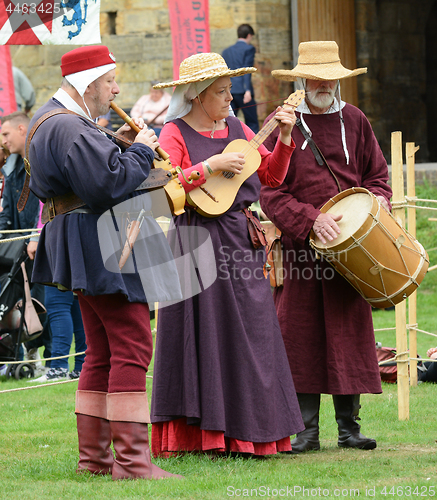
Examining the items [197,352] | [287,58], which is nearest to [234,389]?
[197,352]

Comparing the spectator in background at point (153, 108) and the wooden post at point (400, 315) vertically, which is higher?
the spectator in background at point (153, 108)

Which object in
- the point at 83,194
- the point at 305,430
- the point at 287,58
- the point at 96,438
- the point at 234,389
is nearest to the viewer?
the point at 83,194

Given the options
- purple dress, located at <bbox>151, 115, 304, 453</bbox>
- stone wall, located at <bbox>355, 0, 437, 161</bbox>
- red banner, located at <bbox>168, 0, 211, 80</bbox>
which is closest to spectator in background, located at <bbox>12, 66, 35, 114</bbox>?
red banner, located at <bbox>168, 0, 211, 80</bbox>

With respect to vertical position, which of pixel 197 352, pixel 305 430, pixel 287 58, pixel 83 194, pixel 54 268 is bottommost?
pixel 305 430

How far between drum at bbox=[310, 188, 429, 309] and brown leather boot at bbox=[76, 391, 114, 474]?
1332 mm

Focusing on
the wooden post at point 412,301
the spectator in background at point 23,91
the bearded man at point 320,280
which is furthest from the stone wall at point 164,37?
the bearded man at point 320,280

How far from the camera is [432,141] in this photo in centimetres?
1717

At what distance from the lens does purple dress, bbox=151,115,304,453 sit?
3.80m

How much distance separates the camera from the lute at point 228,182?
12.6 ft

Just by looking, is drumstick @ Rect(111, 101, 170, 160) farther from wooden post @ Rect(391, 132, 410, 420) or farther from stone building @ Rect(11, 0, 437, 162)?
A: stone building @ Rect(11, 0, 437, 162)

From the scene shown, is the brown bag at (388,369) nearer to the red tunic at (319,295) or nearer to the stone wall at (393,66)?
the red tunic at (319,295)

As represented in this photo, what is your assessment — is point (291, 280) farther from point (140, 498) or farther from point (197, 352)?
point (140, 498)

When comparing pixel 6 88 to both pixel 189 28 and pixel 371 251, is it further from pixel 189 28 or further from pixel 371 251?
pixel 371 251

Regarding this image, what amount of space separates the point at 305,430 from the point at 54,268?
170 cm
